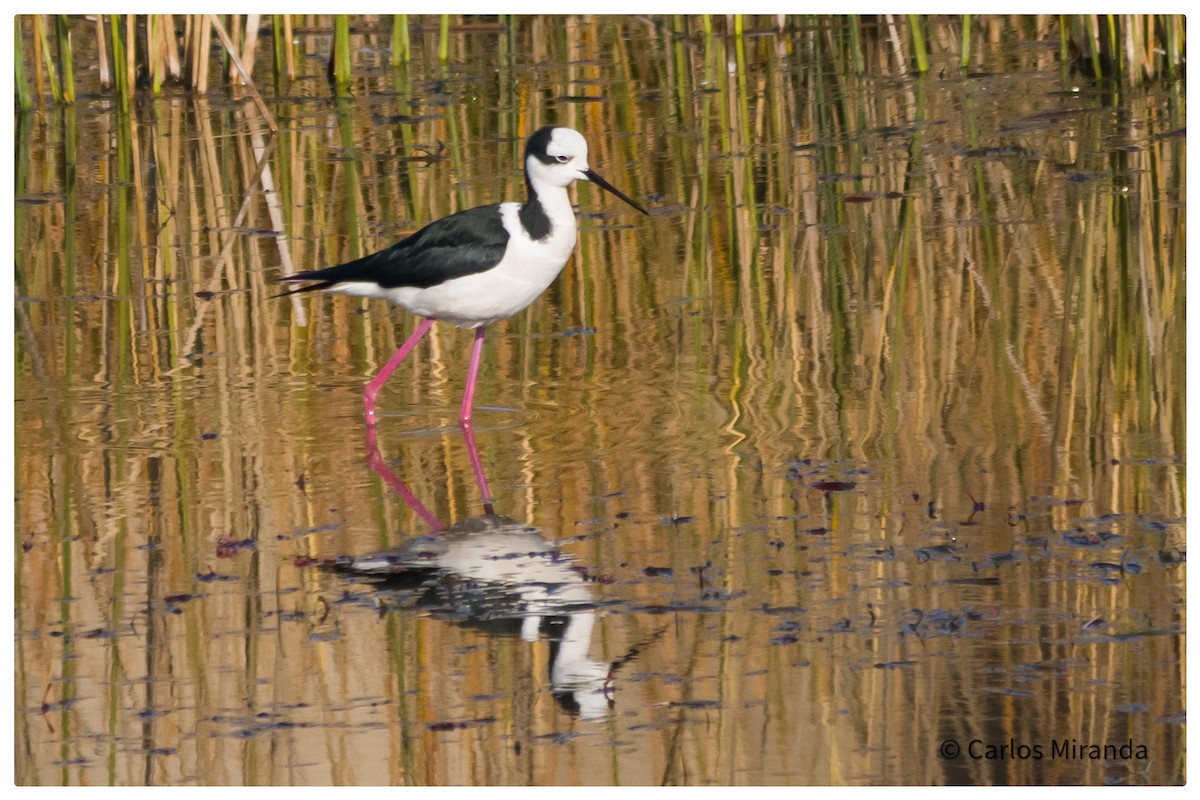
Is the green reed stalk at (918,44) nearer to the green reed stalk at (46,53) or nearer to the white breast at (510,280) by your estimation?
the green reed stalk at (46,53)

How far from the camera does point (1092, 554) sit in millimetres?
4844

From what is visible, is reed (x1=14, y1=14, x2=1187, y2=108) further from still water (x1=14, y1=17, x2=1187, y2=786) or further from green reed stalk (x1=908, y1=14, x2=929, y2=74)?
still water (x1=14, y1=17, x2=1187, y2=786)

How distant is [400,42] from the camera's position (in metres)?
12.7

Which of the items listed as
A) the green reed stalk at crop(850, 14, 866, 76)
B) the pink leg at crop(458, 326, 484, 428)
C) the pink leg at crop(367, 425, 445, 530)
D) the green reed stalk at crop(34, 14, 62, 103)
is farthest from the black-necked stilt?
the green reed stalk at crop(850, 14, 866, 76)

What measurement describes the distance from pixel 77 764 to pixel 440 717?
775mm

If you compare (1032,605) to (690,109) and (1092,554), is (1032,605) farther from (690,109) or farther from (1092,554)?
(690,109)

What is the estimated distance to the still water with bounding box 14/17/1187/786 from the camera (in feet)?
13.5

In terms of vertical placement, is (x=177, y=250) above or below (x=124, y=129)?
below

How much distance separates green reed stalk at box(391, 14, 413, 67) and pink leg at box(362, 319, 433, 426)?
19.3ft

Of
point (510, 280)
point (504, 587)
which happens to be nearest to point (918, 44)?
point (510, 280)

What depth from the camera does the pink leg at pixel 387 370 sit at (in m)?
6.38

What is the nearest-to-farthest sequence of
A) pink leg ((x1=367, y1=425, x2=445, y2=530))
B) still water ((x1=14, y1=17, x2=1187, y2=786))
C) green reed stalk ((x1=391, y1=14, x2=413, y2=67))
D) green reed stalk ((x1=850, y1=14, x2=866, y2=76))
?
still water ((x1=14, y1=17, x2=1187, y2=786)) < pink leg ((x1=367, y1=425, x2=445, y2=530)) < green reed stalk ((x1=850, y1=14, x2=866, y2=76)) < green reed stalk ((x1=391, y1=14, x2=413, y2=67))

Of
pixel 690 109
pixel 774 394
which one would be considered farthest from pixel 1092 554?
pixel 690 109

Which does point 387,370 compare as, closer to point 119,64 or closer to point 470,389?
point 470,389
